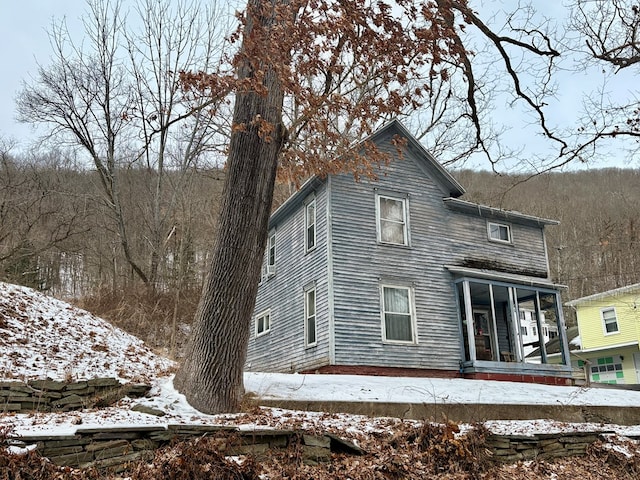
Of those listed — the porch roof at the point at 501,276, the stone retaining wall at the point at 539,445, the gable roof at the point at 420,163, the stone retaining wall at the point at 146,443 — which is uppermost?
the gable roof at the point at 420,163

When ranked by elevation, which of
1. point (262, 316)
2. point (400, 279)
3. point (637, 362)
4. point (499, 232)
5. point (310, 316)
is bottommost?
point (637, 362)

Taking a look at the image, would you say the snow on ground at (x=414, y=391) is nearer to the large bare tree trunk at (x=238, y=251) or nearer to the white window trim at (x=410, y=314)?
the large bare tree trunk at (x=238, y=251)

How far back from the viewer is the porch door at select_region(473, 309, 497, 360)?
16328 mm

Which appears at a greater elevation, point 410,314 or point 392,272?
point 392,272

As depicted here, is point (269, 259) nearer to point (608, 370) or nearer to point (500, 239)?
point (500, 239)

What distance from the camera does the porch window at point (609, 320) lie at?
28.2m

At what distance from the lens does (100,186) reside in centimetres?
2312

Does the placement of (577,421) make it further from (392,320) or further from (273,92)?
(273,92)

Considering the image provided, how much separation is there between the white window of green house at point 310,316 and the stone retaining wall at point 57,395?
23.9 feet

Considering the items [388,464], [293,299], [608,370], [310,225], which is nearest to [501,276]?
[310,225]

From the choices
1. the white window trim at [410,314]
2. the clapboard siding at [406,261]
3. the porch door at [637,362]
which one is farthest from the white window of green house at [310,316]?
the porch door at [637,362]

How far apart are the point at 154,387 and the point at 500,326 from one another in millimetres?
12874

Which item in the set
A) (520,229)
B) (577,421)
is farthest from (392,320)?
(520,229)

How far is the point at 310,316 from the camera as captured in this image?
14.2 meters
